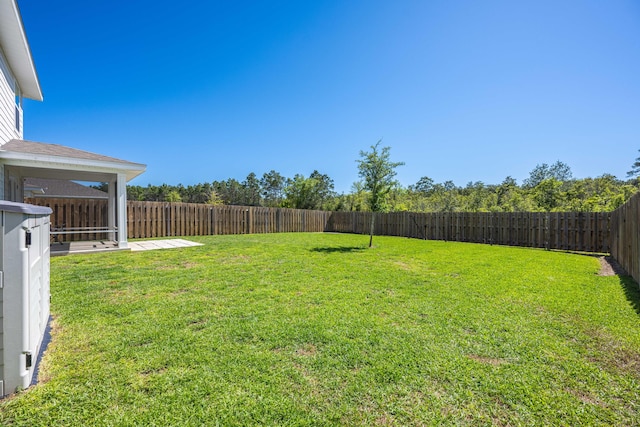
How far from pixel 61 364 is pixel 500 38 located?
40.1 ft

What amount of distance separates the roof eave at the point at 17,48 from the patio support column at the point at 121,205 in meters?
3.75

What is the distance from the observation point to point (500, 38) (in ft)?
28.1

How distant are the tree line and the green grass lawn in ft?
24.4

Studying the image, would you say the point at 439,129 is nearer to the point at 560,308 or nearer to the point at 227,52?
the point at 227,52

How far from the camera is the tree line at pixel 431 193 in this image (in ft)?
54.4

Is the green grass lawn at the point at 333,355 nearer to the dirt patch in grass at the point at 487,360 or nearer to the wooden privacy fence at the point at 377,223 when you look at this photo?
the dirt patch in grass at the point at 487,360

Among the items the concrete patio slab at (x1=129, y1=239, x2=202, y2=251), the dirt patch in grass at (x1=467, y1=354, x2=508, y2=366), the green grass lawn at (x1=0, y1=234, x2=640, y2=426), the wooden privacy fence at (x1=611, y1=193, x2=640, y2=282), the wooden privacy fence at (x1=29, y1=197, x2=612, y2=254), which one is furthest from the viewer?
the wooden privacy fence at (x1=29, y1=197, x2=612, y2=254)

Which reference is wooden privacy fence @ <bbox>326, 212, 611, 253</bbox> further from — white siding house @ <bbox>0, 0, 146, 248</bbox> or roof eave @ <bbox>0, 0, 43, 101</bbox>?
roof eave @ <bbox>0, 0, 43, 101</bbox>

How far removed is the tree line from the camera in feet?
54.4

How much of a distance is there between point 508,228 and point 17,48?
59.4 ft

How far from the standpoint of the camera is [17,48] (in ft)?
22.9

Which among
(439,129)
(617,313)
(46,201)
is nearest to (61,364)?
(617,313)

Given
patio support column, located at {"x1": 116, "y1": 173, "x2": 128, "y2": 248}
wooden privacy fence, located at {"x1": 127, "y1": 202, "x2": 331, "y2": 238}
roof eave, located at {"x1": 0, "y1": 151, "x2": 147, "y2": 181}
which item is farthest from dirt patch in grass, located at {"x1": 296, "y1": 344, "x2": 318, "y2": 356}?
wooden privacy fence, located at {"x1": 127, "y1": 202, "x2": 331, "y2": 238}

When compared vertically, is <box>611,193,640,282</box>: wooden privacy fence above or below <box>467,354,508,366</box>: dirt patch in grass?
above
